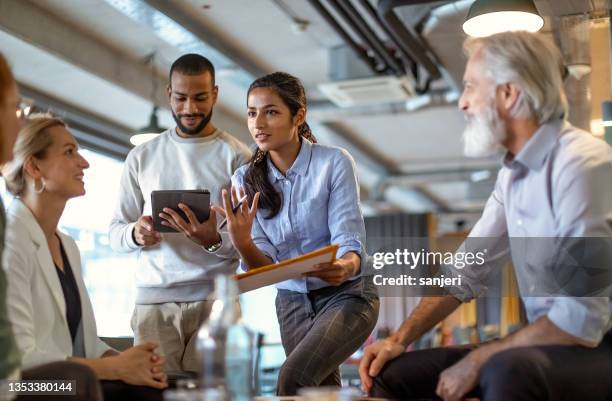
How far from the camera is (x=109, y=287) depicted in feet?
12.8

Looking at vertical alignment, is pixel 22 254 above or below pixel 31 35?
below

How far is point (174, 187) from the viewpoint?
9.64 feet

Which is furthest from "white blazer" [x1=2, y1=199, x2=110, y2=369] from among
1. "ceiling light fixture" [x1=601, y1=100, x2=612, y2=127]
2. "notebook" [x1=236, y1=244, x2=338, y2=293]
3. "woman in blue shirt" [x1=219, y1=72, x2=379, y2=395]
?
"ceiling light fixture" [x1=601, y1=100, x2=612, y2=127]

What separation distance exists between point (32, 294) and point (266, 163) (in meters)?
0.98

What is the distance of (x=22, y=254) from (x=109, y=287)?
6.30 ft

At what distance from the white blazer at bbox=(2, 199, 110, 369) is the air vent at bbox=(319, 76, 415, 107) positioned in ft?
17.4

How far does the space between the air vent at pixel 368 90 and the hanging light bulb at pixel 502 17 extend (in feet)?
10.6

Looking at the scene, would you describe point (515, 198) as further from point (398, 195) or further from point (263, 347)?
point (398, 195)

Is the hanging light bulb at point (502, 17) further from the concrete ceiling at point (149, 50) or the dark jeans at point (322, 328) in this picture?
the dark jeans at point (322, 328)

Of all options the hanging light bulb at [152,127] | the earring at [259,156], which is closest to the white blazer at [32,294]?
the earring at [259,156]

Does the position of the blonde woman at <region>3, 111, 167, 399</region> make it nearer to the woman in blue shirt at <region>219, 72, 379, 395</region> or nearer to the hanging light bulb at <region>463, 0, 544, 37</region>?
the woman in blue shirt at <region>219, 72, 379, 395</region>

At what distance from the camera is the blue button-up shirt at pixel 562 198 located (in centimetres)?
175

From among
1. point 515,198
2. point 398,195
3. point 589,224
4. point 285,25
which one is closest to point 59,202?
point 515,198

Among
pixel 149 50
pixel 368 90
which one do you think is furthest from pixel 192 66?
pixel 368 90
